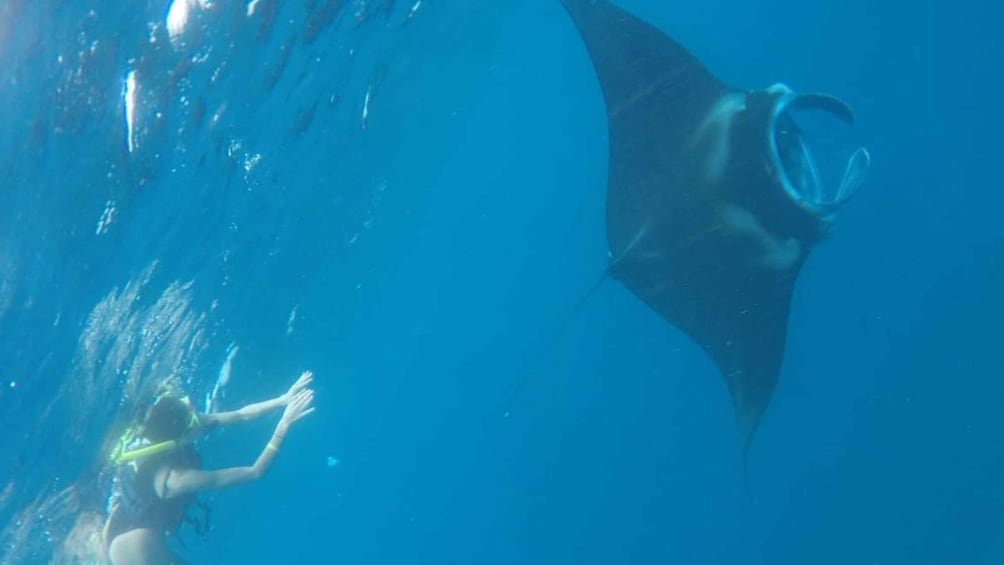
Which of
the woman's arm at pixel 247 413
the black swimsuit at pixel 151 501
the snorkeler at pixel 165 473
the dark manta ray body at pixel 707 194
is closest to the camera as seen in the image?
the dark manta ray body at pixel 707 194

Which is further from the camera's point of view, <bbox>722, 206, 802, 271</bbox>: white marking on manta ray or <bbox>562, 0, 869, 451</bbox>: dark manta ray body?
<bbox>722, 206, 802, 271</bbox>: white marking on manta ray

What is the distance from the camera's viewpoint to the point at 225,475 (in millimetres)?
7949

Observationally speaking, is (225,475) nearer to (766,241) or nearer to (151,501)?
(151,501)

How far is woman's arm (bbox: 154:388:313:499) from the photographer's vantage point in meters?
7.95

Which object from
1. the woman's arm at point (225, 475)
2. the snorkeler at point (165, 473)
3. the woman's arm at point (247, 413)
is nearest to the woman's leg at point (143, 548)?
the snorkeler at point (165, 473)

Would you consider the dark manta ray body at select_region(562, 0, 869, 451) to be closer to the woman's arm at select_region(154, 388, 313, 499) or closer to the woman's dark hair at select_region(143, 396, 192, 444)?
the woman's arm at select_region(154, 388, 313, 499)

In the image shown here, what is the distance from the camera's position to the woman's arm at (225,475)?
7.95 meters

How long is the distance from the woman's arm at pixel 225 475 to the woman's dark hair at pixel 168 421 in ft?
1.26

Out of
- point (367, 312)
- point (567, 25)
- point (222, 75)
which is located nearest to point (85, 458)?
point (222, 75)

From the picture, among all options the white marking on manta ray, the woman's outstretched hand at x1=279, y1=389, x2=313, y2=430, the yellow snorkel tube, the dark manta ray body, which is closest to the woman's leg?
the yellow snorkel tube

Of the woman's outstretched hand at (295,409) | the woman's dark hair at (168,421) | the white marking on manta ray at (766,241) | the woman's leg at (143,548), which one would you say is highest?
the white marking on manta ray at (766,241)

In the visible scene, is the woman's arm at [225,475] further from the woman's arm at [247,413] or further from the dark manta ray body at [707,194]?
the dark manta ray body at [707,194]

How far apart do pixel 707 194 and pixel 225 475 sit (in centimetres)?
563

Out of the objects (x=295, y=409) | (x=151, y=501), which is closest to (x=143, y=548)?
(x=151, y=501)
